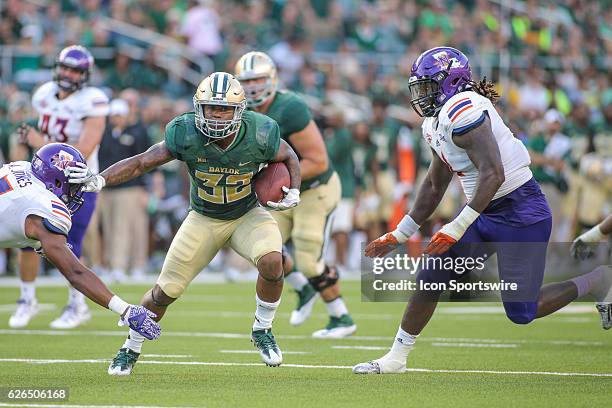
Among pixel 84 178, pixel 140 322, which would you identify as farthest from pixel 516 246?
pixel 84 178

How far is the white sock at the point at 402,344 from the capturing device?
6605mm

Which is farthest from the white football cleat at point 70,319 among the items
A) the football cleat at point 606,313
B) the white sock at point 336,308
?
the football cleat at point 606,313

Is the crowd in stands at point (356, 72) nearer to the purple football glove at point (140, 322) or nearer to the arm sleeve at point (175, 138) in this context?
the arm sleeve at point (175, 138)

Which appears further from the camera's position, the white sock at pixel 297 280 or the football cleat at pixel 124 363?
the white sock at pixel 297 280

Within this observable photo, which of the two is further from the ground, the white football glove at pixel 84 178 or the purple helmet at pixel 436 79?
the purple helmet at pixel 436 79

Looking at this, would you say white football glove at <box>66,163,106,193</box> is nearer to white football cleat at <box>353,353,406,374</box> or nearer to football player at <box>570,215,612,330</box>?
white football cleat at <box>353,353,406,374</box>

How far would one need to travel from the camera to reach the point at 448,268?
6484 mm

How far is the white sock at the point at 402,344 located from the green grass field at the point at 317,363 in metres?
0.15

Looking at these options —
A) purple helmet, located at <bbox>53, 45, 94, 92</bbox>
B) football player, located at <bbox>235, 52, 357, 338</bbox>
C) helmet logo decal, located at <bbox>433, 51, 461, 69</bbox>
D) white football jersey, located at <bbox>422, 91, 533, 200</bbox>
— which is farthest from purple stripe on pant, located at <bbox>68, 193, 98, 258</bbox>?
helmet logo decal, located at <bbox>433, 51, 461, 69</bbox>

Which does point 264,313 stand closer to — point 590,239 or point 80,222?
point 590,239

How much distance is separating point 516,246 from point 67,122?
419cm

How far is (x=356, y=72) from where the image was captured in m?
18.4

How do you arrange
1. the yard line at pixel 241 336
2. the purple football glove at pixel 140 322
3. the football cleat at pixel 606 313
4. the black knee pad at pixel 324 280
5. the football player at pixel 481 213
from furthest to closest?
1. the black knee pad at pixel 324 280
2. the yard line at pixel 241 336
3. the football cleat at pixel 606 313
4. the football player at pixel 481 213
5. the purple football glove at pixel 140 322

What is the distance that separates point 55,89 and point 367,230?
25.0ft
